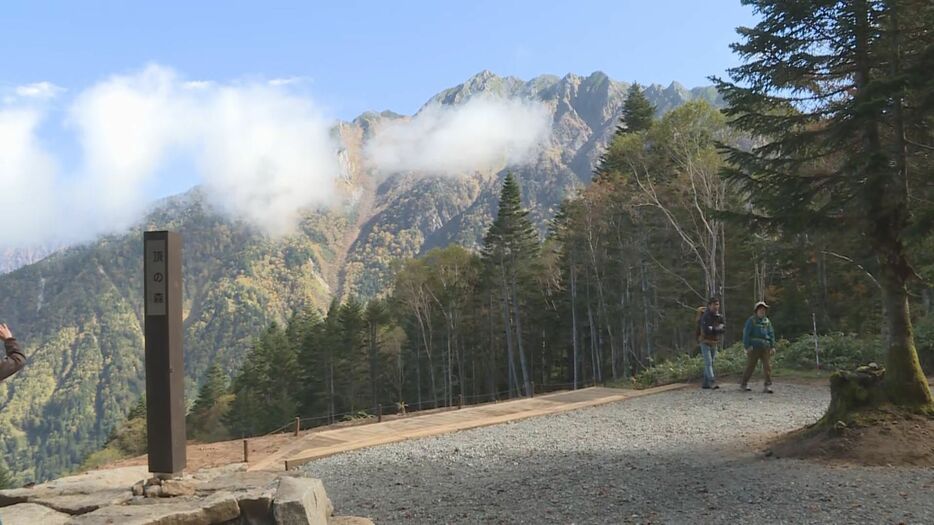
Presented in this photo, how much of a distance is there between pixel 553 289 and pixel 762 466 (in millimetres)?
34773

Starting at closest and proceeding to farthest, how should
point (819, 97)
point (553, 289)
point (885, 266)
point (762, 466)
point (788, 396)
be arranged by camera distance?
point (762, 466) → point (885, 266) → point (819, 97) → point (788, 396) → point (553, 289)

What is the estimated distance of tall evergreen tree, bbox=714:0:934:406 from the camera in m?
6.07

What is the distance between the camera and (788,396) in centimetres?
1074

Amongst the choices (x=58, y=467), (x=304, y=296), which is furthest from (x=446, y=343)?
(x=304, y=296)

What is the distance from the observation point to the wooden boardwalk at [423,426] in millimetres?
7938

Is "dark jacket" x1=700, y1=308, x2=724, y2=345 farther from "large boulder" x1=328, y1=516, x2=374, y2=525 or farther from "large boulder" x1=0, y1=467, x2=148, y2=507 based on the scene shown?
"large boulder" x1=0, y1=467, x2=148, y2=507

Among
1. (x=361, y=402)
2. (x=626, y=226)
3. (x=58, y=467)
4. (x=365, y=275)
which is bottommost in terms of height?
(x=58, y=467)

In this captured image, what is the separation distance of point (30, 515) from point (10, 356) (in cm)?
132

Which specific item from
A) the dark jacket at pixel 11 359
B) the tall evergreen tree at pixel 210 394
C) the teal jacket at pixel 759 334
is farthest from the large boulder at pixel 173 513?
the tall evergreen tree at pixel 210 394

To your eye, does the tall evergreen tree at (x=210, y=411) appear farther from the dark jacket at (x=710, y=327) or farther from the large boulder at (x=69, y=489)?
the large boulder at (x=69, y=489)

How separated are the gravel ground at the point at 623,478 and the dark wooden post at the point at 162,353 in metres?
1.69

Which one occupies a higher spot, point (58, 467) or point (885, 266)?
point (885, 266)

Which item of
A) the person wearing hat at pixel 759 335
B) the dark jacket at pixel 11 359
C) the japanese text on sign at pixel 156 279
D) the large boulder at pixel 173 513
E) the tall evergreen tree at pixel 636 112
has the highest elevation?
the tall evergreen tree at pixel 636 112

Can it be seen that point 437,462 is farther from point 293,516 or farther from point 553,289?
point 553,289
